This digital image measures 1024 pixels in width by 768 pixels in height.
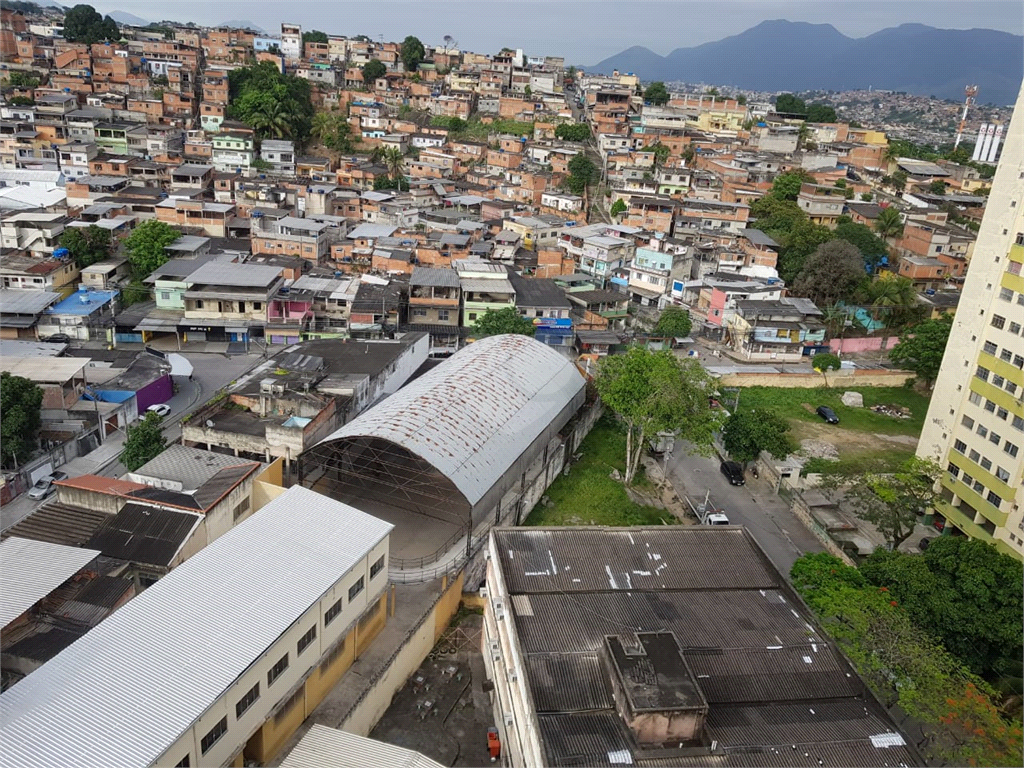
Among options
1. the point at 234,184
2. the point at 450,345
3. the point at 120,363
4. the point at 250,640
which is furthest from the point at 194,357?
the point at 250,640

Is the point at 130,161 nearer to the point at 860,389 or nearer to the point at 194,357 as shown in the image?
the point at 194,357

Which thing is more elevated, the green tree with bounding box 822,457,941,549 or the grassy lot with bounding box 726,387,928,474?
the green tree with bounding box 822,457,941,549

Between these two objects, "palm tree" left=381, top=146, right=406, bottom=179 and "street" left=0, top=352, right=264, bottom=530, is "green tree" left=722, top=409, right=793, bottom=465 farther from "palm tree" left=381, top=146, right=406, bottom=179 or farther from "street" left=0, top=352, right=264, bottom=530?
"palm tree" left=381, top=146, right=406, bottom=179

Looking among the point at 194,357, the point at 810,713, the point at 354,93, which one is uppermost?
the point at 354,93

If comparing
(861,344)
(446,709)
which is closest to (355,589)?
(446,709)

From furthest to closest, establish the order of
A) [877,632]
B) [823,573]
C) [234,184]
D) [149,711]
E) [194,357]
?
[234,184] < [194,357] < [823,573] < [877,632] < [149,711]

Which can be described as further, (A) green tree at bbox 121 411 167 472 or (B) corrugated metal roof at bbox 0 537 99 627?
(A) green tree at bbox 121 411 167 472

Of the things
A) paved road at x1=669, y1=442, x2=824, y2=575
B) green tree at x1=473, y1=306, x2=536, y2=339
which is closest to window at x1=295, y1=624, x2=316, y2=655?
paved road at x1=669, y1=442, x2=824, y2=575
